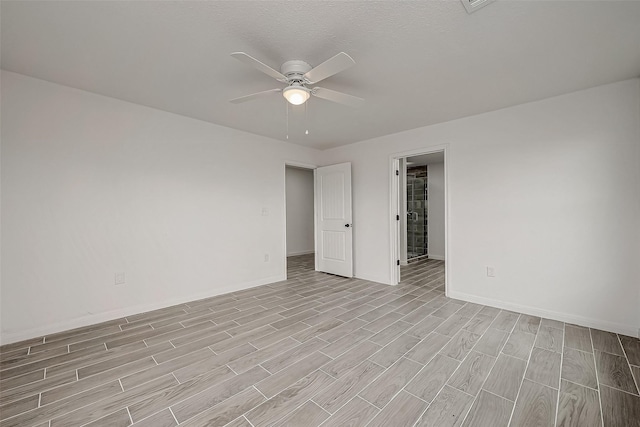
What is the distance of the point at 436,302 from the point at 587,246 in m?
1.64

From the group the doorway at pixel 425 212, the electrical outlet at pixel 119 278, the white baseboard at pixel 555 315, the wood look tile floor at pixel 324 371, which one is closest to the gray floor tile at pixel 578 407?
the wood look tile floor at pixel 324 371

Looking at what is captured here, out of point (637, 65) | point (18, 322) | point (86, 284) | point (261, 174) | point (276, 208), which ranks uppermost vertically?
point (637, 65)

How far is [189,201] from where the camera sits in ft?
11.2

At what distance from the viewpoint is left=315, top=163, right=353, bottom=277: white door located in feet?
15.1

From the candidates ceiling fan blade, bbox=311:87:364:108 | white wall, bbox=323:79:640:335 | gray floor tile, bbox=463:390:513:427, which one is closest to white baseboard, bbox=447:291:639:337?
white wall, bbox=323:79:640:335

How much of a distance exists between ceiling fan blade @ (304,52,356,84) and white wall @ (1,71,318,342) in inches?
89.7

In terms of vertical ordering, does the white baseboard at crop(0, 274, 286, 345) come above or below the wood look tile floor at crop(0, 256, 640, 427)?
above

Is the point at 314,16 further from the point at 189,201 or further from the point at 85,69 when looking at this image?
the point at 189,201

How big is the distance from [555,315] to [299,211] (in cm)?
553

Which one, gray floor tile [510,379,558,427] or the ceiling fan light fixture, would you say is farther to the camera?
the ceiling fan light fixture

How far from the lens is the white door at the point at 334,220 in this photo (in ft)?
15.1

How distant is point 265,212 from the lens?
4270 mm

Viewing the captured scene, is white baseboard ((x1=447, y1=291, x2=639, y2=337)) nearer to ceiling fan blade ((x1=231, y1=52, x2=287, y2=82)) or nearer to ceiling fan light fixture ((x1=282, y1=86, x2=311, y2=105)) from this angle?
ceiling fan light fixture ((x1=282, y1=86, x2=311, y2=105))

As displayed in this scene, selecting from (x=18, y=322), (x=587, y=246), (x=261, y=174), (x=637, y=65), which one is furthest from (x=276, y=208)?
(x=637, y=65)
